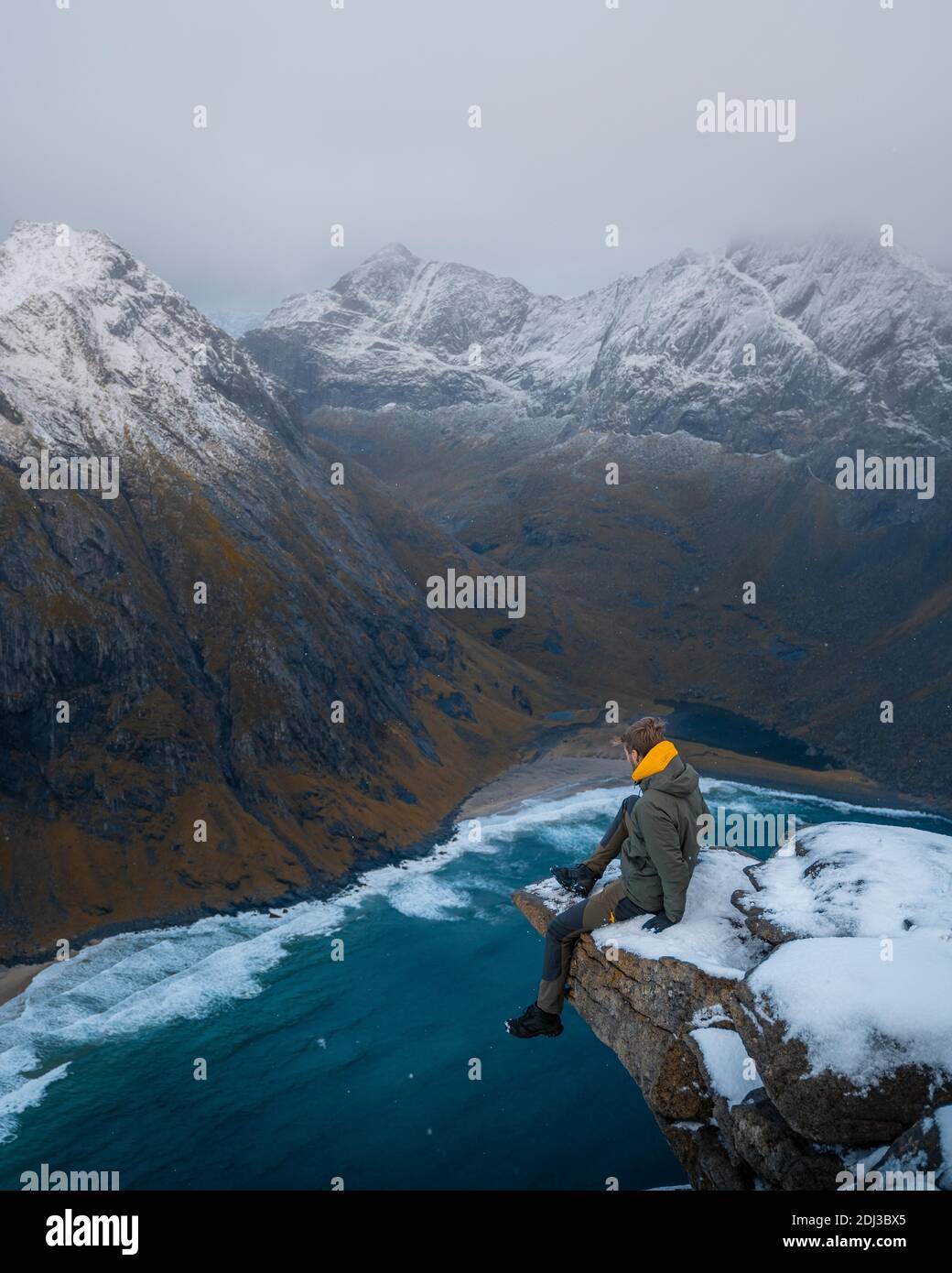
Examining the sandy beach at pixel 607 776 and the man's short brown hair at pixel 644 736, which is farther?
the sandy beach at pixel 607 776

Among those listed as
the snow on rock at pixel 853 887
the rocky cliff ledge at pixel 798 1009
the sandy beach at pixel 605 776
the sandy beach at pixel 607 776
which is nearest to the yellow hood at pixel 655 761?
the rocky cliff ledge at pixel 798 1009

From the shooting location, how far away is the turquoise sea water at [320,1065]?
112ft

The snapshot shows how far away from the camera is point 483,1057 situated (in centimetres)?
4316

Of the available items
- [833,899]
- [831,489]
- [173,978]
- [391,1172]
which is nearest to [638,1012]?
[833,899]

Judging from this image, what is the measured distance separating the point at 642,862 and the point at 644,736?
1766 millimetres

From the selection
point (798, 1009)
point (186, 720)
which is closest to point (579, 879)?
point (798, 1009)

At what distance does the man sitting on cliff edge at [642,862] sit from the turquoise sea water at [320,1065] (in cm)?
1985

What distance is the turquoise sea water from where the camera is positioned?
112ft

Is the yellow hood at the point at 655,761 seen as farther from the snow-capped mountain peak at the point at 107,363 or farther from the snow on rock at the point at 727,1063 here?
the snow-capped mountain peak at the point at 107,363

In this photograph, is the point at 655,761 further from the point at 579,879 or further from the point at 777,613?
the point at 777,613

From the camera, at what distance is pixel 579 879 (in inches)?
573

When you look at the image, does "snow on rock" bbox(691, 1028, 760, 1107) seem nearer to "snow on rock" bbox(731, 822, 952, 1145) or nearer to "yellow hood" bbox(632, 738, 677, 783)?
"snow on rock" bbox(731, 822, 952, 1145)

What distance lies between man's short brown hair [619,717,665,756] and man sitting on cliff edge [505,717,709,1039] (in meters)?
0.01

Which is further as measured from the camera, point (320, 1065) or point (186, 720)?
point (186, 720)
